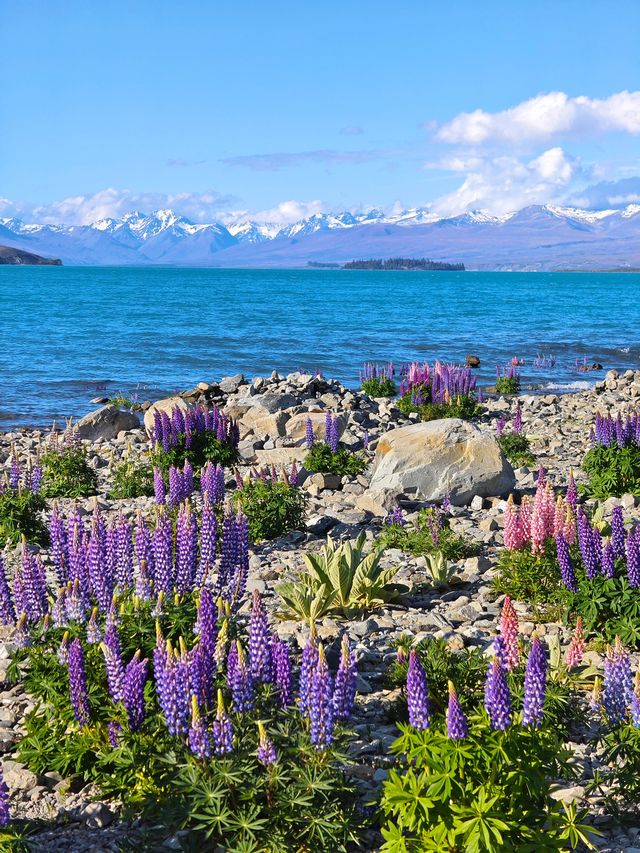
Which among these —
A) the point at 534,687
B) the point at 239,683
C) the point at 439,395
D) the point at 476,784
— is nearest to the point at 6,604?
the point at 239,683

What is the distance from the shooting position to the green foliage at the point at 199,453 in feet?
43.9

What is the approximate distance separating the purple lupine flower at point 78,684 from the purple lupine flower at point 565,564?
392 cm

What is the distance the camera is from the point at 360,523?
10.8 metres

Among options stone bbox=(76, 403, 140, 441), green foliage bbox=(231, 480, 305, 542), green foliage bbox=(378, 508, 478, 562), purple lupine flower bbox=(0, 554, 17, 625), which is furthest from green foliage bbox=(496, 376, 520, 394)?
purple lupine flower bbox=(0, 554, 17, 625)

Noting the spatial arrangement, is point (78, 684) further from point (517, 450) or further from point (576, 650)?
point (517, 450)

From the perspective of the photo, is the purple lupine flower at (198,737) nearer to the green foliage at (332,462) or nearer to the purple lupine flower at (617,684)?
the purple lupine flower at (617,684)

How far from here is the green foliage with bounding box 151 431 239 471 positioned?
1338cm

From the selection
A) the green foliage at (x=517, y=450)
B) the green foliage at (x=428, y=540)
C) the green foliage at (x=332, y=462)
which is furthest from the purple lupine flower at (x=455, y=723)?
the green foliage at (x=517, y=450)

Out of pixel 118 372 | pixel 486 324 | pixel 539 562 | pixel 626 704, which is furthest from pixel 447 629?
pixel 486 324

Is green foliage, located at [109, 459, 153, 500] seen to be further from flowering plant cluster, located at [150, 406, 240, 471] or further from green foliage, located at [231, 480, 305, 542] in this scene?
green foliage, located at [231, 480, 305, 542]

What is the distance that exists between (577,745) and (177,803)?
273 centimetres

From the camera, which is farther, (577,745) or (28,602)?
(28,602)

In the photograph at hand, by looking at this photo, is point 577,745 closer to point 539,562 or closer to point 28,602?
point 539,562

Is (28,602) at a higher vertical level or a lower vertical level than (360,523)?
higher
